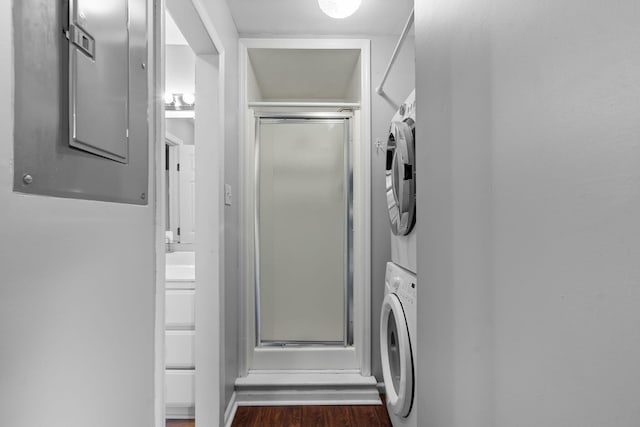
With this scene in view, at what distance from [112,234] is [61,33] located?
15.2 inches

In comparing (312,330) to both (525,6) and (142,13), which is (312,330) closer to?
(142,13)

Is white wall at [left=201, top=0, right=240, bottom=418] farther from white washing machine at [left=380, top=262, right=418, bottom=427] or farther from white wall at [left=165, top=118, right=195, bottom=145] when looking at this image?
white washing machine at [left=380, top=262, right=418, bottom=427]

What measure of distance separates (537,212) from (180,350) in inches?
77.2

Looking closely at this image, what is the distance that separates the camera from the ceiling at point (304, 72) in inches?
101

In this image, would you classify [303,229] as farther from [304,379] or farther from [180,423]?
[180,423]

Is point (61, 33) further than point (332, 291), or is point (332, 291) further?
point (332, 291)

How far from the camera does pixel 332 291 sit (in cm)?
248

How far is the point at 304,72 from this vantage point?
290 cm

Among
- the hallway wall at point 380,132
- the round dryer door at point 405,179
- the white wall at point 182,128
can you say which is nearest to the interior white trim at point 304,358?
the hallway wall at point 380,132

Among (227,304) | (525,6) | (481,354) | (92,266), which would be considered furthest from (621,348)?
(227,304)

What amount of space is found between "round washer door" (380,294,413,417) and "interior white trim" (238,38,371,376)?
0.48 m

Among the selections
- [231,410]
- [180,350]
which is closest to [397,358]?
[231,410]

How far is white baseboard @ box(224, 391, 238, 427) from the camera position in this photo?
186 centimetres

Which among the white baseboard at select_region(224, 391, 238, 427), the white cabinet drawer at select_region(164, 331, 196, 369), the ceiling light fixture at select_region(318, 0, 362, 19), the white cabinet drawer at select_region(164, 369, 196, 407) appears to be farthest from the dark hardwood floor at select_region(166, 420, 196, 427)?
the ceiling light fixture at select_region(318, 0, 362, 19)
